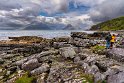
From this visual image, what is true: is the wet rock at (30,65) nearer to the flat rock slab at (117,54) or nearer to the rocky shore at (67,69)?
the rocky shore at (67,69)

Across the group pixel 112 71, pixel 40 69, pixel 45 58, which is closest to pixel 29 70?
pixel 40 69

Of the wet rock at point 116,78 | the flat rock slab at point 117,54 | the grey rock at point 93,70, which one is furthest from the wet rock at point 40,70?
the wet rock at point 116,78

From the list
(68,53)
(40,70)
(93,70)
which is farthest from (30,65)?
(93,70)

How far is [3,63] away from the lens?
115 feet

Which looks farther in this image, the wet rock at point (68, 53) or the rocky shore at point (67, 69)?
the wet rock at point (68, 53)

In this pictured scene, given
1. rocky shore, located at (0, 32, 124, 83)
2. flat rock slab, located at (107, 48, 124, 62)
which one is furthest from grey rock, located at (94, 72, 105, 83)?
flat rock slab, located at (107, 48, 124, 62)

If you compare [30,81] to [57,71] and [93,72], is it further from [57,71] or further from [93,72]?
[93,72]

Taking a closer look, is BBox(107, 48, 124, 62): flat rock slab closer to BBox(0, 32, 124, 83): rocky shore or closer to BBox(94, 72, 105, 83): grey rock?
BBox(0, 32, 124, 83): rocky shore

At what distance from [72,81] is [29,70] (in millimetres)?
7669

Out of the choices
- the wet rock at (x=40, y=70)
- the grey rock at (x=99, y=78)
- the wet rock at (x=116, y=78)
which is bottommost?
the wet rock at (x=40, y=70)

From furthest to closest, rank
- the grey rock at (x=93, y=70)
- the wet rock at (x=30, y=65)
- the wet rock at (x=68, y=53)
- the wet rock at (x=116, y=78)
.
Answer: the wet rock at (x=68, y=53) → the wet rock at (x=30, y=65) → the grey rock at (x=93, y=70) → the wet rock at (x=116, y=78)

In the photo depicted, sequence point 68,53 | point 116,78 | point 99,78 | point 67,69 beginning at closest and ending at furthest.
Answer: point 116,78 < point 99,78 < point 67,69 < point 68,53

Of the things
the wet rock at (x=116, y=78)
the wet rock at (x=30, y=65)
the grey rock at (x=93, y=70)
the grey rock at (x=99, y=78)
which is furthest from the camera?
the wet rock at (x=30, y=65)

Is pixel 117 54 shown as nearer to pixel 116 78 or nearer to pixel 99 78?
pixel 99 78
